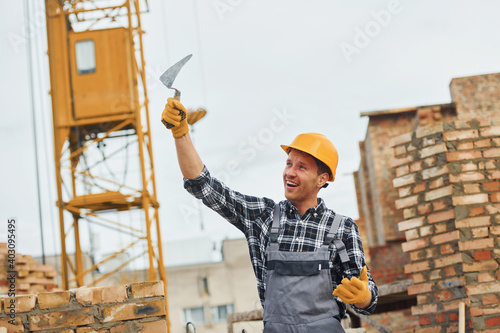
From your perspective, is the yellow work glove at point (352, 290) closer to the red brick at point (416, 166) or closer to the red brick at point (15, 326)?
the red brick at point (15, 326)

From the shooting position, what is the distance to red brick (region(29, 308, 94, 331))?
3.53 meters

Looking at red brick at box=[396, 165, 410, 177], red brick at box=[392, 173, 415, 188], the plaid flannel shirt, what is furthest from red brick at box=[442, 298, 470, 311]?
the plaid flannel shirt

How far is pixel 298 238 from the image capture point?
2.97 m

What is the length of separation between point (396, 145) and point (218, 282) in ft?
76.9

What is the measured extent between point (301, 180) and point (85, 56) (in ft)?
44.4

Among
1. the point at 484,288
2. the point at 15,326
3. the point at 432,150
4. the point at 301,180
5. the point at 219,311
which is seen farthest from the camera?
the point at 219,311

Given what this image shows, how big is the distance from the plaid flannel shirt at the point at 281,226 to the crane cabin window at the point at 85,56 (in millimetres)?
12943

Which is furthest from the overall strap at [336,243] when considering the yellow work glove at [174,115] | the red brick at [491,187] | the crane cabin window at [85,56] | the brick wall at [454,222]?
the crane cabin window at [85,56]

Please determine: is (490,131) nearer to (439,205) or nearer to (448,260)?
(439,205)

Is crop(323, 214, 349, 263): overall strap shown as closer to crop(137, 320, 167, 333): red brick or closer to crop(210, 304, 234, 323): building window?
crop(137, 320, 167, 333): red brick

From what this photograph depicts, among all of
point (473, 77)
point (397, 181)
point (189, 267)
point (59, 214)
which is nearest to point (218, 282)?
point (189, 267)

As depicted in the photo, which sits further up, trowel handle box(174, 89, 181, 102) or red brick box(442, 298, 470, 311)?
trowel handle box(174, 89, 181, 102)

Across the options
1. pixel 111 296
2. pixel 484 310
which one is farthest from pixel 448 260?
pixel 111 296

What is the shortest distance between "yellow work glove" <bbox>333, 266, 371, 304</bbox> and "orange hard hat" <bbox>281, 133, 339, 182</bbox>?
634 mm
